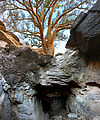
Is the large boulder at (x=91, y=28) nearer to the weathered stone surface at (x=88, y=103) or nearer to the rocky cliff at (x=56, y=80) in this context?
the rocky cliff at (x=56, y=80)

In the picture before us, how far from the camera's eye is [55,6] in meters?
3.68

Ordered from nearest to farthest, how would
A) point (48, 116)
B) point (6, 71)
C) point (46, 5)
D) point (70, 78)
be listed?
1. point (6, 71)
2. point (70, 78)
3. point (48, 116)
4. point (46, 5)

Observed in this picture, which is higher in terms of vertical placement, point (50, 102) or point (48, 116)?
point (50, 102)

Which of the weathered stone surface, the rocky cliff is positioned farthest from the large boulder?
the weathered stone surface

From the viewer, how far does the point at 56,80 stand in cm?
187

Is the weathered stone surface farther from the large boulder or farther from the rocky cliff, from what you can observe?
the large boulder

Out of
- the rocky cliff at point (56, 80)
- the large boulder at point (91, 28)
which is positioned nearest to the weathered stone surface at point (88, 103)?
the rocky cliff at point (56, 80)

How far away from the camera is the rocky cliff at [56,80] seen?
1.38 metres

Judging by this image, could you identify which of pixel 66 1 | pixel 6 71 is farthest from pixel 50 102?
pixel 66 1

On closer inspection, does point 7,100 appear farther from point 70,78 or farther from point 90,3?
point 90,3

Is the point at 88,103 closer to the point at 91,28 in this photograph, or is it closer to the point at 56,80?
the point at 56,80

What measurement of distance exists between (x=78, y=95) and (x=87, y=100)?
9.6 inches

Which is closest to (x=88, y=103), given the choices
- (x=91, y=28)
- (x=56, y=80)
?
(x=56, y=80)

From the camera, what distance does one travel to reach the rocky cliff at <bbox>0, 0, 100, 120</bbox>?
1.38 meters
